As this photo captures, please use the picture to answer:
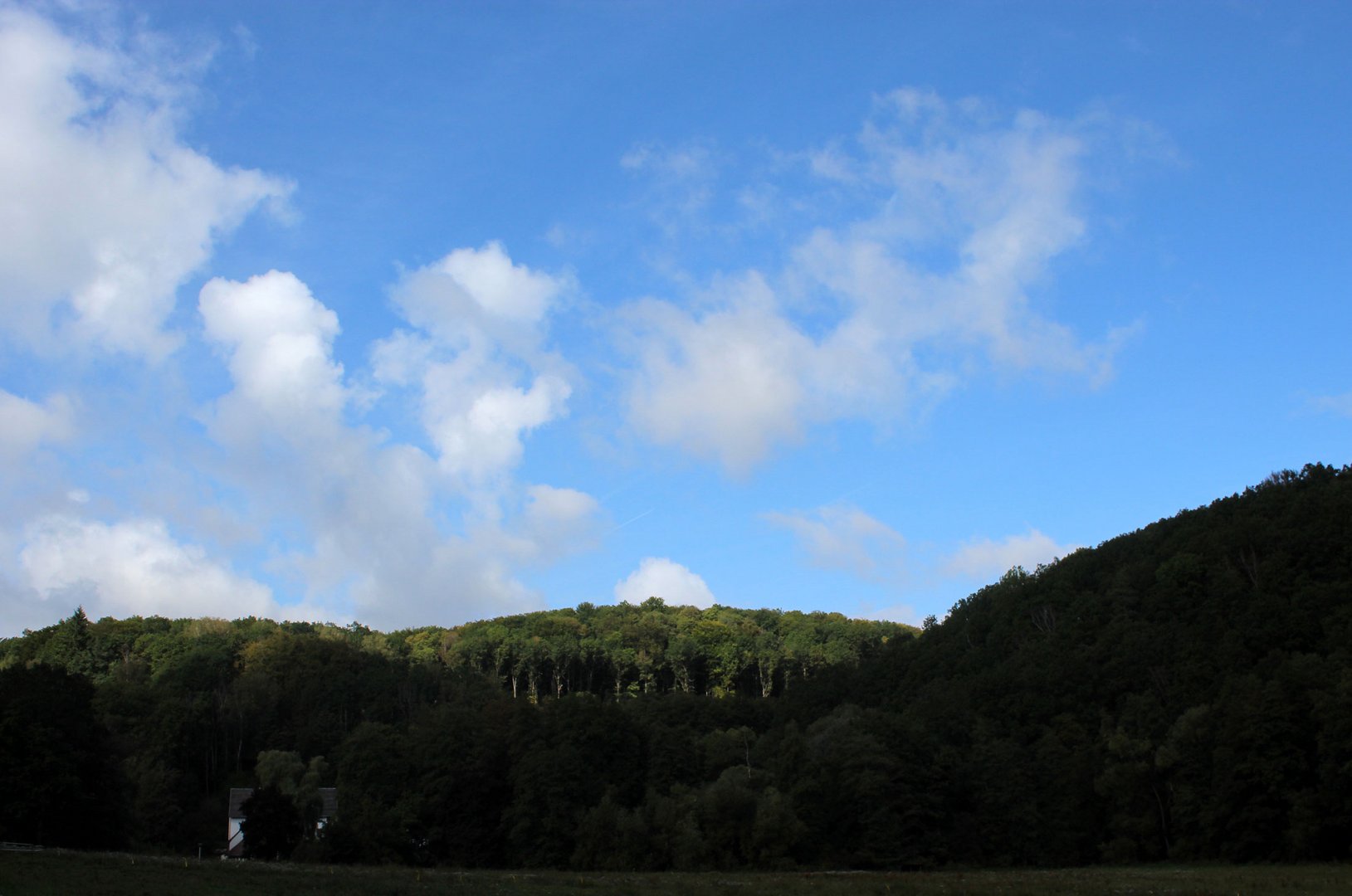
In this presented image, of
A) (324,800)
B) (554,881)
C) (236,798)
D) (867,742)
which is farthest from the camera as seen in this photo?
(236,798)

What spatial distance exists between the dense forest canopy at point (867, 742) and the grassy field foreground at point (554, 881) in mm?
11147

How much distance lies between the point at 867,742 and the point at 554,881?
1245 inches

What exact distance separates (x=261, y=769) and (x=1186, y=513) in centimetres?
11085

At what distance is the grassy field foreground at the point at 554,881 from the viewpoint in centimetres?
3384

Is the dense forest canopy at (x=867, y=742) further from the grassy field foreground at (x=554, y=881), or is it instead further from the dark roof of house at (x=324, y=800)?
the grassy field foreground at (x=554, y=881)

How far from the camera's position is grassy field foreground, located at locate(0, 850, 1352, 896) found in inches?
1332

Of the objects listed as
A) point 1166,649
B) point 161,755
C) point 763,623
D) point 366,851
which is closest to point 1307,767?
point 1166,649

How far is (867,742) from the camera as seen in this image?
7431 cm

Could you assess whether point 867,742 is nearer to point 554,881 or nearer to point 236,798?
point 554,881

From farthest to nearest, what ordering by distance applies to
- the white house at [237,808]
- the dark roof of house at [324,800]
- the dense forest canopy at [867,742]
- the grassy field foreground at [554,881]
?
the dark roof of house at [324,800]
the white house at [237,808]
the dense forest canopy at [867,742]
the grassy field foreground at [554,881]

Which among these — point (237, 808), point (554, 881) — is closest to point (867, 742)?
point (554, 881)

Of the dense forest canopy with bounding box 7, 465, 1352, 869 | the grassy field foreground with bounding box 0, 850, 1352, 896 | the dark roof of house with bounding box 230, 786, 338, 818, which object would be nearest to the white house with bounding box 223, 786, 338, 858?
the dark roof of house with bounding box 230, 786, 338, 818

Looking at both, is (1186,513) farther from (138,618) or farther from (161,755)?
(138,618)

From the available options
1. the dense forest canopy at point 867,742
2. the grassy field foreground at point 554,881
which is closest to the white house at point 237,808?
the dense forest canopy at point 867,742
